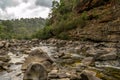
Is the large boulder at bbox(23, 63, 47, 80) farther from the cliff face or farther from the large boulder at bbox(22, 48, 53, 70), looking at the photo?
the cliff face

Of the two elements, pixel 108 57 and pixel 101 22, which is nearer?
pixel 108 57

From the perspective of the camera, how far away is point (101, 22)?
1956 inches

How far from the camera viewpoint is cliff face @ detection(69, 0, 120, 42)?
43500 millimetres

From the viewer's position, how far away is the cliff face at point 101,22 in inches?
1713

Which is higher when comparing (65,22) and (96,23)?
(65,22)

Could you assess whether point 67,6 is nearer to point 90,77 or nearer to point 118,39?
point 118,39

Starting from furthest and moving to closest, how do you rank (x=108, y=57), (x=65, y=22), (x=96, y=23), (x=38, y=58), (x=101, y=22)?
(x=65, y=22)
(x=96, y=23)
(x=101, y=22)
(x=108, y=57)
(x=38, y=58)

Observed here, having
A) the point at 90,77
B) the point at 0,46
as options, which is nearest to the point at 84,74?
the point at 90,77

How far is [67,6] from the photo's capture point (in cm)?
9281

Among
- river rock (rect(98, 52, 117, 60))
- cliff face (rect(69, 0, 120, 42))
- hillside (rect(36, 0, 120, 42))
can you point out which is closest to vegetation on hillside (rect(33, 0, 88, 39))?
hillside (rect(36, 0, 120, 42))

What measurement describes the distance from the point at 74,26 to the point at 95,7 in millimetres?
8517

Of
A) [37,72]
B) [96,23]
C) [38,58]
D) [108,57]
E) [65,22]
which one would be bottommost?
[108,57]

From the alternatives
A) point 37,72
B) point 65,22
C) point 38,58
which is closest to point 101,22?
point 65,22

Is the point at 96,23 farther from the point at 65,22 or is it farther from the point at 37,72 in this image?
the point at 37,72
